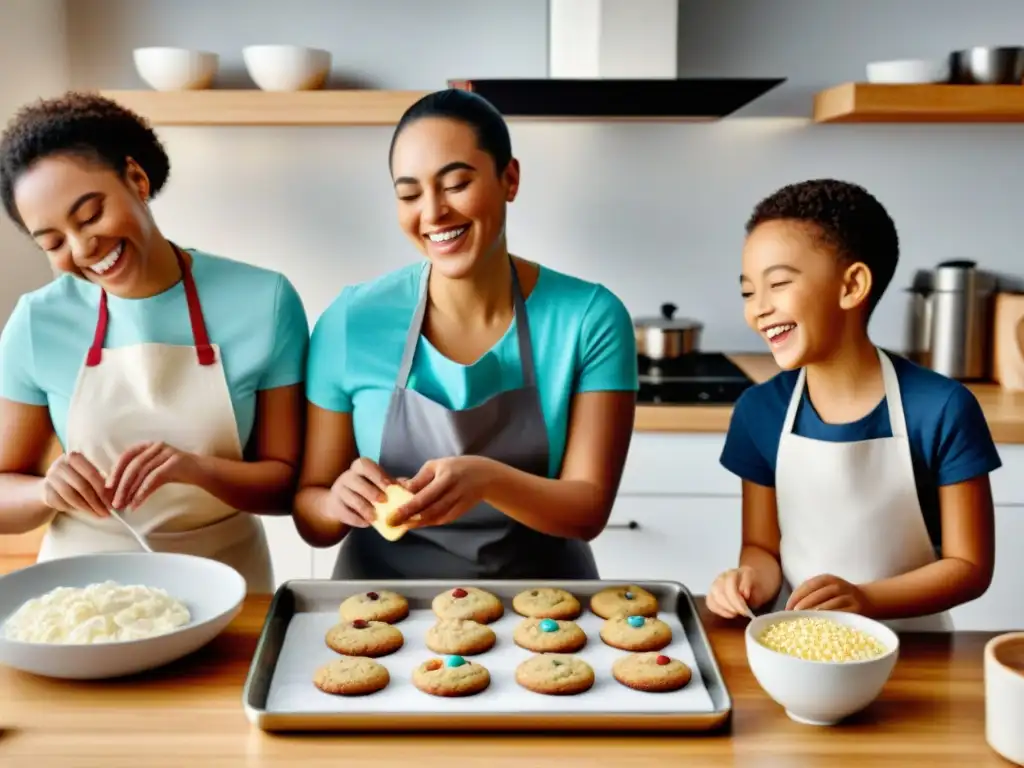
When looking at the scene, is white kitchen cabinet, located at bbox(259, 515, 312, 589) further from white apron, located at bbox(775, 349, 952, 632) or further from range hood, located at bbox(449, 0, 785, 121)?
white apron, located at bbox(775, 349, 952, 632)

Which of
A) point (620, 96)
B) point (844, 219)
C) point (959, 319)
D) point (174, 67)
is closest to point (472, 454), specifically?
point (844, 219)

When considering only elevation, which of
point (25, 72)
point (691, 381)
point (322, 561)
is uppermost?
point (25, 72)

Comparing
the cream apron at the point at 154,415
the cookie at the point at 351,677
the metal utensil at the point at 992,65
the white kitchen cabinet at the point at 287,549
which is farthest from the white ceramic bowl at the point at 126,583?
the metal utensil at the point at 992,65

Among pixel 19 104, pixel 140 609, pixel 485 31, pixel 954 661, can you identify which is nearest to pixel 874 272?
pixel 954 661

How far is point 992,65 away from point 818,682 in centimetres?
229

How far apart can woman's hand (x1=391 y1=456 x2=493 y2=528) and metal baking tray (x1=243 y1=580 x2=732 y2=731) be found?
111mm

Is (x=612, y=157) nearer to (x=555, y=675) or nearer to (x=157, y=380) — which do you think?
(x=157, y=380)

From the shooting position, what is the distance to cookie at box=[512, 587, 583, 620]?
131cm

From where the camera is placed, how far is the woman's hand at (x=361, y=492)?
4.38 feet

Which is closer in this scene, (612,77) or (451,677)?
(451,677)

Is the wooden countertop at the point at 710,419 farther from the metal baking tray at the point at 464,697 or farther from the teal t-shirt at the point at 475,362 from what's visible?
the metal baking tray at the point at 464,697

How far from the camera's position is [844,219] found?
4.44ft

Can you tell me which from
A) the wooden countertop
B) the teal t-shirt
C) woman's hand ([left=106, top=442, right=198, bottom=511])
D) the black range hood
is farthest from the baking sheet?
the black range hood

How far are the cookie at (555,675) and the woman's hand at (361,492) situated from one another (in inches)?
11.4
